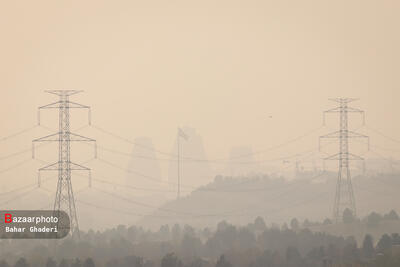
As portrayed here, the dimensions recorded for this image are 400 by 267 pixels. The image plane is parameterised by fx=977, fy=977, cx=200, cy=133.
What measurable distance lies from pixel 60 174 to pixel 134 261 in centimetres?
Answer: 2306

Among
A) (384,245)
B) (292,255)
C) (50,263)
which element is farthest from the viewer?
(384,245)

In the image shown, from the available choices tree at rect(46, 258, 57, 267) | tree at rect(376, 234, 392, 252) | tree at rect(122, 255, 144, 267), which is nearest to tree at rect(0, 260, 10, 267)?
tree at rect(46, 258, 57, 267)

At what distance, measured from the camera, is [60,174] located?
504 feet

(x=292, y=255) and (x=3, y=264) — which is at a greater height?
(x=292, y=255)

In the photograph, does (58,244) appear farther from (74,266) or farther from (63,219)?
(74,266)

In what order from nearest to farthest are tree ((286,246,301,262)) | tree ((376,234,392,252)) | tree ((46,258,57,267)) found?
1. tree ((46,258,57,267))
2. tree ((286,246,301,262))
3. tree ((376,234,392,252))

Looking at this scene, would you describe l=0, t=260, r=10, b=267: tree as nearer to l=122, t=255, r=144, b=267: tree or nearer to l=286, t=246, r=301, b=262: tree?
l=122, t=255, r=144, b=267: tree

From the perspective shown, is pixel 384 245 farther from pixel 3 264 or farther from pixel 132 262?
pixel 3 264

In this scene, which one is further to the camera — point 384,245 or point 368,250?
point 384,245

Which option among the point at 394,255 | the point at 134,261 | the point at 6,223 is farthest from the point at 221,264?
the point at 6,223

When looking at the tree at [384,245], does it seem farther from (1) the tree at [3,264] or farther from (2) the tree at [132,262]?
(1) the tree at [3,264]

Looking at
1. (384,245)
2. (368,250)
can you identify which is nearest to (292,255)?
(368,250)

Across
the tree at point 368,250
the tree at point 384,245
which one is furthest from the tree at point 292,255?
the tree at point 384,245

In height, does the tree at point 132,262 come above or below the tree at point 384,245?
below
